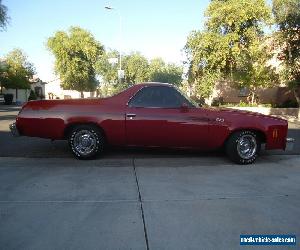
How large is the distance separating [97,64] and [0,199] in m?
57.8

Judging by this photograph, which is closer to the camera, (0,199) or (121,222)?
(121,222)

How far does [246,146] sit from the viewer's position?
7.57 meters

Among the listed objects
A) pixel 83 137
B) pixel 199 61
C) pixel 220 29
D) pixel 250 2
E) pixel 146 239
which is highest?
pixel 250 2

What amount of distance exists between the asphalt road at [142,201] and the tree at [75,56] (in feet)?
173

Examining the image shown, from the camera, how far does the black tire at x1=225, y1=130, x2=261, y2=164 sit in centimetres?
745

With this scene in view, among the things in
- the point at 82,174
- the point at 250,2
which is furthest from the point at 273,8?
the point at 82,174

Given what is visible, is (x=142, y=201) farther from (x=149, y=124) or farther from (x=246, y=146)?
(x=246, y=146)

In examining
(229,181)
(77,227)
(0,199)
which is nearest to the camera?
(77,227)

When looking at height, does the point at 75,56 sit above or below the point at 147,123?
above

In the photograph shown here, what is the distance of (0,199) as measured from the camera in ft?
16.4

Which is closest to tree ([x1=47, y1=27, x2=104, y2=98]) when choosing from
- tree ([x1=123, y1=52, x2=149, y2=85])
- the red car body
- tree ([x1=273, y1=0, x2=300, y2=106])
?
tree ([x1=123, y1=52, x2=149, y2=85])

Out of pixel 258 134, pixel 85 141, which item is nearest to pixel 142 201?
pixel 85 141

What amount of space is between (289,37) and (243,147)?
48.1 feet

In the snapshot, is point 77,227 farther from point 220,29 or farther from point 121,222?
point 220,29
